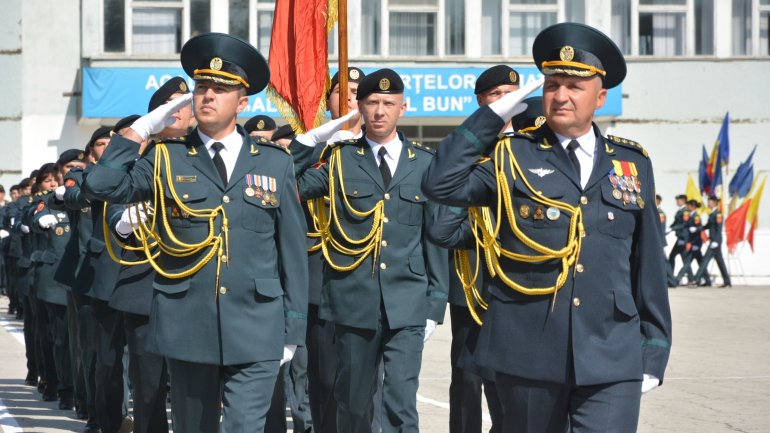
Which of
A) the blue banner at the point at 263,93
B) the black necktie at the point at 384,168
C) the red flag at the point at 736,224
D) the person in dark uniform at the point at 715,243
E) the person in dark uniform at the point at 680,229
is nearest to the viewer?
the black necktie at the point at 384,168

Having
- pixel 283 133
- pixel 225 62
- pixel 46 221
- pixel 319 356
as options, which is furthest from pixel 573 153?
pixel 46 221

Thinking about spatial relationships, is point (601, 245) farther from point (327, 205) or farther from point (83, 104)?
point (83, 104)

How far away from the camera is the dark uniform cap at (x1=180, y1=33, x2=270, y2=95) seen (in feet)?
20.6

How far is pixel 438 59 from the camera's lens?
29906 millimetres

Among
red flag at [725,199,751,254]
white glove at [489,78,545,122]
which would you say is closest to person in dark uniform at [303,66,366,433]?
white glove at [489,78,545,122]

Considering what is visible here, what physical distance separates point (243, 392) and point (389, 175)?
204 cm

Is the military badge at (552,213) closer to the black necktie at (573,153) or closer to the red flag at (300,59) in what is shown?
the black necktie at (573,153)

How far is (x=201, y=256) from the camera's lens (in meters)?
6.16

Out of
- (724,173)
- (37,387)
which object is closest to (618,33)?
(724,173)

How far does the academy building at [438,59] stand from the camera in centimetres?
2947

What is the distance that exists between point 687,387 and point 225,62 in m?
6.84

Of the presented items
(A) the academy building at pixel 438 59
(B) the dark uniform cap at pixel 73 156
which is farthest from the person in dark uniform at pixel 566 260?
(A) the academy building at pixel 438 59

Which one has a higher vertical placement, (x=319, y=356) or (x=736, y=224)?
(x=736, y=224)

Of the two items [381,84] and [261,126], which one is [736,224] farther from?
[381,84]
